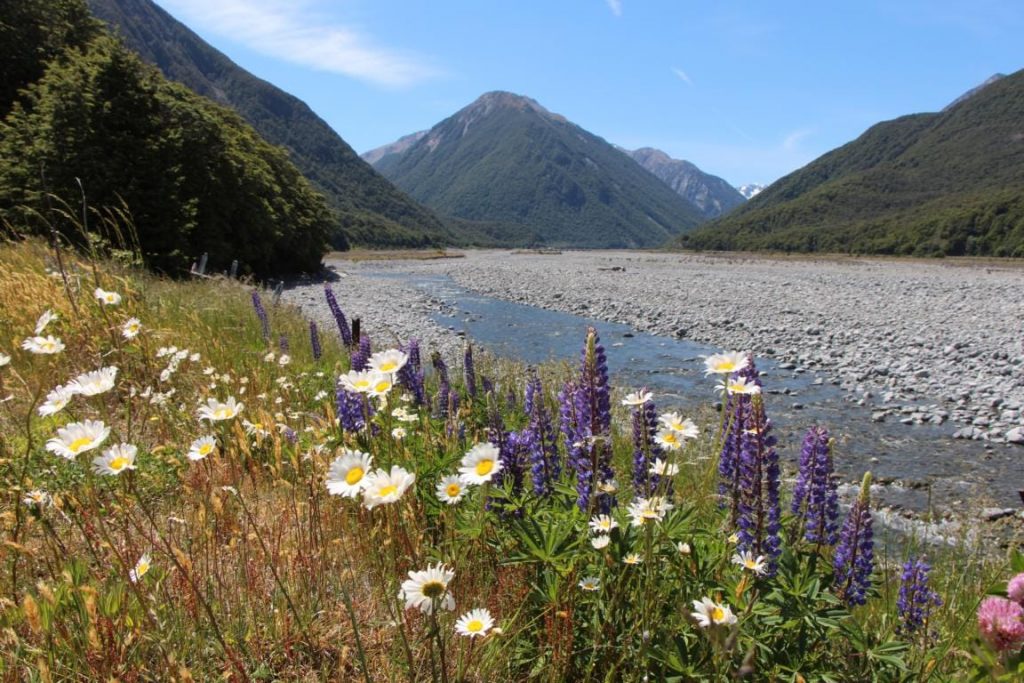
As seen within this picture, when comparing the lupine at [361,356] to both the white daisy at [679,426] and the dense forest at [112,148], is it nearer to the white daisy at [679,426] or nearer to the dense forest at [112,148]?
the white daisy at [679,426]

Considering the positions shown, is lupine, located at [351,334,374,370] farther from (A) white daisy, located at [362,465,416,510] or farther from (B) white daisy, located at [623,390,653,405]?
(A) white daisy, located at [362,465,416,510]

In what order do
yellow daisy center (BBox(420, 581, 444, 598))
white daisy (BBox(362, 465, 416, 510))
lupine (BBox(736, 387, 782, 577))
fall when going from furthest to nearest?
lupine (BBox(736, 387, 782, 577))
white daisy (BBox(362, 465, 416, 510))
yellow daisy center (BBox(420, 581, 444, 598))

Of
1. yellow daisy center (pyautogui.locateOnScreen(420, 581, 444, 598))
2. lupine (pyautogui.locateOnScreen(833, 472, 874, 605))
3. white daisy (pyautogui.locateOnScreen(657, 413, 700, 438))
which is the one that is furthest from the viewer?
lupine (pyautogui.locateOnScreen(833, 472, 874, 605))

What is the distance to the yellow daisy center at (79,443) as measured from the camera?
2019 millimetres

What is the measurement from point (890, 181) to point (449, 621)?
7830 inches

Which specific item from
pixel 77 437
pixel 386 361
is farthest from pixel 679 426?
pixel 77 437

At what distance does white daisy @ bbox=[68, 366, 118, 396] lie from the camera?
221 cm

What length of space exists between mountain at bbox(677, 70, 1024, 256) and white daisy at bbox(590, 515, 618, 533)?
331ft

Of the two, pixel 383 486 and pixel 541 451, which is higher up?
pixel 383 486

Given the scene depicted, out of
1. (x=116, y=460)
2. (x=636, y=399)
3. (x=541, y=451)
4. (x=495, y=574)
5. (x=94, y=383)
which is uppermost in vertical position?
(x=636, y=399)

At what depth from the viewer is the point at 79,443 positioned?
6.95ft

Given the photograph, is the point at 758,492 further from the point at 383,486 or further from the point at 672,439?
the point at 383,486

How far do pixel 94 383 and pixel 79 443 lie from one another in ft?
0.98

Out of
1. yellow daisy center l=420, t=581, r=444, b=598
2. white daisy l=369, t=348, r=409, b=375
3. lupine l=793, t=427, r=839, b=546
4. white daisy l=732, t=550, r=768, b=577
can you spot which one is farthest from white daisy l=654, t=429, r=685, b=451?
yellow daisy center l=420, t=581, r=444, b=598
